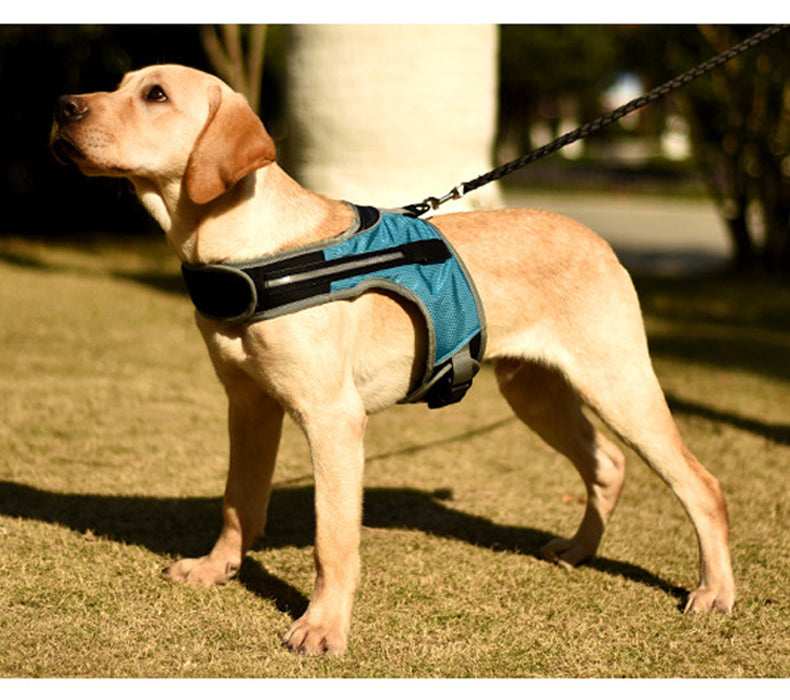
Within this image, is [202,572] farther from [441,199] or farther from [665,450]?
[665,450]

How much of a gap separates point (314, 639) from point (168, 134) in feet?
5.59

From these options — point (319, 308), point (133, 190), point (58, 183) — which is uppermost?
point (133, 190)

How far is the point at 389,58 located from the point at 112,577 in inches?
242

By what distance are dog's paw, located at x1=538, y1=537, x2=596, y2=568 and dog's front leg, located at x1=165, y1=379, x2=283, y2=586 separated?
48.6 inches

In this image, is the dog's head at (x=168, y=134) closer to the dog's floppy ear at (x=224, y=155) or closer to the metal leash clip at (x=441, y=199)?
the dog's floppy ear at (x=224, y=155)

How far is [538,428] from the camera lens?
4.57 metres

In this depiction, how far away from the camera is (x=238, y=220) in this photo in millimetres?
3525

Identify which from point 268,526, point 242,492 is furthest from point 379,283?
point 268,526

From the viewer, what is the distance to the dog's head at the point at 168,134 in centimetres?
336

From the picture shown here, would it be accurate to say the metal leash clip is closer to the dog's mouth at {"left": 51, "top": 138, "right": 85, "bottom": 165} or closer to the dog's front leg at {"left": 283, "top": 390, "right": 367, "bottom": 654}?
the dog's front leg at {"left": 283, "top": 390, "right": 367, "bottom": 654}

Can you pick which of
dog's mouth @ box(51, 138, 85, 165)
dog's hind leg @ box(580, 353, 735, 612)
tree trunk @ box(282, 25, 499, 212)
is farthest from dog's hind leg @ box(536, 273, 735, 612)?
tree trunk @ box(282, 25, 499, 212)

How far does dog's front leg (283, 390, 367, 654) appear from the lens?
11.6 feet

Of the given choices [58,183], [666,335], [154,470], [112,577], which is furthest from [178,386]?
[58,183]

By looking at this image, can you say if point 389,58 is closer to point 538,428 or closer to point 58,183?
point 538,428
